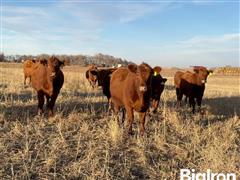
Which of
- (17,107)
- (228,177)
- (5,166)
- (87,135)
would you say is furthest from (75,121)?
(228,177)

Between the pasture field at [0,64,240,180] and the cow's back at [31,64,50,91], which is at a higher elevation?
the cow's back at [31,64,50,91]

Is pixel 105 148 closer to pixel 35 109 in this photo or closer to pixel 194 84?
pixel 35 109

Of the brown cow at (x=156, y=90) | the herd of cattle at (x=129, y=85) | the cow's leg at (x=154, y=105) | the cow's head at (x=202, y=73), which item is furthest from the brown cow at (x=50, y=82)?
the cow's head at (x=202, y=73)

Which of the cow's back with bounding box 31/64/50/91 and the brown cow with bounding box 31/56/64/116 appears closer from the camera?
the brown cow with bounding box 31/56/64/116

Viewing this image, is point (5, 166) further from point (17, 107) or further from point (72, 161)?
point (17, 107)

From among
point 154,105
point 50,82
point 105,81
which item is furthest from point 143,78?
point 105,81

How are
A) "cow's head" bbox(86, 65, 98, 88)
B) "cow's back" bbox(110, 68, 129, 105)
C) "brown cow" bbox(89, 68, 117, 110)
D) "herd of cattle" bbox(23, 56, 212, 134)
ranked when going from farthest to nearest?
"cow's head" bbox(86, 65, 98, 88) → "brown cow" bbox(89, 68, 117, 110) → "cow's back" bbox(110, 68, 129, 105) → "herd of cattle" bbox(23, 56, 212, 134)

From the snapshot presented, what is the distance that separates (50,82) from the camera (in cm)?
1210

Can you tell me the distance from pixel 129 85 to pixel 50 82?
3.01 m

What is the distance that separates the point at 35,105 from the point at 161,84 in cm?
447

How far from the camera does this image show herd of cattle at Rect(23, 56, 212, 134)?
31.8 ft

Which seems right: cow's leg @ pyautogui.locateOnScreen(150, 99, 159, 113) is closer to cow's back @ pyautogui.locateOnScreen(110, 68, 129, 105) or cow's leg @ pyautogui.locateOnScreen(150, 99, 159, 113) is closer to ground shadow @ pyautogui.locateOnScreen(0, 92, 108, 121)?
ground shadow @ pyautogui.locateOnScreen(0, 92, 108, 121)

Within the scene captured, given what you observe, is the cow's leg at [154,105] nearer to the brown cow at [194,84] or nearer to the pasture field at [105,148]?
the pasture field at [105,148]

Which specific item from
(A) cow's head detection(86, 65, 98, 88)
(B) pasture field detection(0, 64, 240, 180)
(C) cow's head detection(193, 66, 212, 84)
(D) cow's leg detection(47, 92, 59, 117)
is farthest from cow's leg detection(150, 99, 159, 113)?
(D) cow's leg detection(47, 92, 59, 117)
